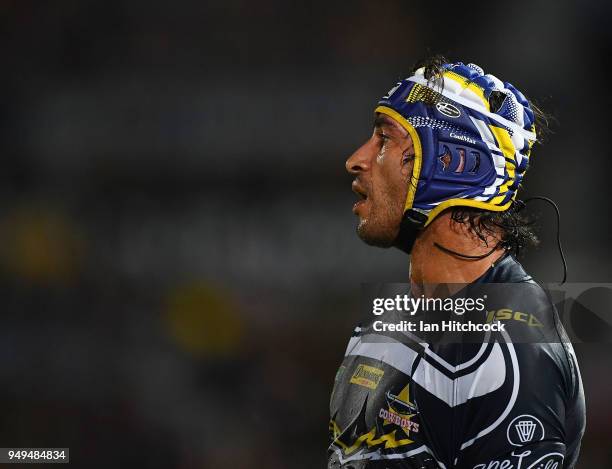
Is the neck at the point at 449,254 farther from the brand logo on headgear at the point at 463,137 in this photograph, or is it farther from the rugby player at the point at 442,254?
the brand logo on headgear at the point at 463,137

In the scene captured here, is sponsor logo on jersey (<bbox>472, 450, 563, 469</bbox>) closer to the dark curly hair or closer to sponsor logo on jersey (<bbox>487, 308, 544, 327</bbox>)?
sponsor logo on jersey (<bbox>487, 308, 544, 327</bbox>)

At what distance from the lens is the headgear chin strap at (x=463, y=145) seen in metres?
2.59

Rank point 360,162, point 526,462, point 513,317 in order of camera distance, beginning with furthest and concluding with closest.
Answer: point 360,162, point 513,317, point 526,462

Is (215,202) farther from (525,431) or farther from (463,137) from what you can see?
(525,431)

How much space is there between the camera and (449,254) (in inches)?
101

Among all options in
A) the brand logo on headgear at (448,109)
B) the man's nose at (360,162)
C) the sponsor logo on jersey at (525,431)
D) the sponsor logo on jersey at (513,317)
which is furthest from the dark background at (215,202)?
the sponsor logo on jersey at (525,431)

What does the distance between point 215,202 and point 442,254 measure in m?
3.87

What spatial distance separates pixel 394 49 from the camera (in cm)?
647

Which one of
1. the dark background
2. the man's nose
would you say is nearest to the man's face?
the man's nose

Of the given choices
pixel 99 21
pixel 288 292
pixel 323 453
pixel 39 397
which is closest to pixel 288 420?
pixel 323 453

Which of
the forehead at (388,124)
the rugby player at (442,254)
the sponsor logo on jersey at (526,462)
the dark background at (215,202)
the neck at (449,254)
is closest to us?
the sponsor logo on jersey at (526,462)

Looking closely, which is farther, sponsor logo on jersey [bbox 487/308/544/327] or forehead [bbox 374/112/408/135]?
forehead [bbox 374/112/408/135]

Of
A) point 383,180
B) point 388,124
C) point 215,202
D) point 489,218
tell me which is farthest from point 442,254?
point 215,202

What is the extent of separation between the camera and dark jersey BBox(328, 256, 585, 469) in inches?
86.4
